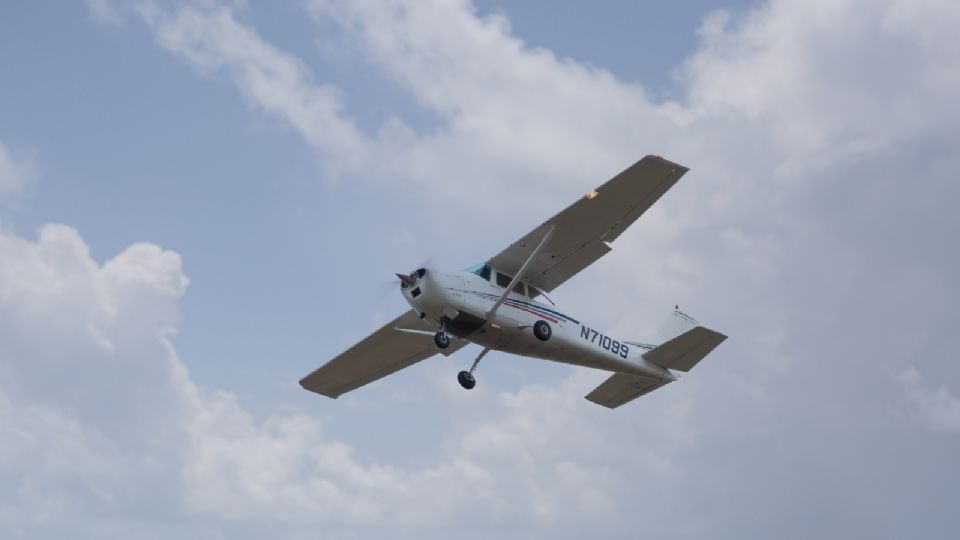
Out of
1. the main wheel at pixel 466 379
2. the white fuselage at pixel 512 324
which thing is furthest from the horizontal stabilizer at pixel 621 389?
the main wheel at pixel 466 379

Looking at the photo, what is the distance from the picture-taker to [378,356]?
28906mm

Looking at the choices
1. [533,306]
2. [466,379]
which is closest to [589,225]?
[533,306]

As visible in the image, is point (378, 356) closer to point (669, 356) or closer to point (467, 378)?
point (467, 378)

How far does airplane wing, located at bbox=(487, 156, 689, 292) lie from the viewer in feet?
75.3

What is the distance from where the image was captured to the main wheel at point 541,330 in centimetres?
2469

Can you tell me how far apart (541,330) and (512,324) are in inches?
25.5

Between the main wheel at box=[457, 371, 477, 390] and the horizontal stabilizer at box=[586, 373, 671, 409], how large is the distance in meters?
4.09

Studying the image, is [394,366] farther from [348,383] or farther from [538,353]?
[538,353]

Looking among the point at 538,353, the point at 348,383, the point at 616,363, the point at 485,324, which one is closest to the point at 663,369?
the point at 616,363

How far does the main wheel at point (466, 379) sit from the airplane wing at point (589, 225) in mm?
2400

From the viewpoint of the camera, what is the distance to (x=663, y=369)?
89.0ft

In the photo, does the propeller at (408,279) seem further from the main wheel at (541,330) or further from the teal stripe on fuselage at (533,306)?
the main wheel at (541,330)

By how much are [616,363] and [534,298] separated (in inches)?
106

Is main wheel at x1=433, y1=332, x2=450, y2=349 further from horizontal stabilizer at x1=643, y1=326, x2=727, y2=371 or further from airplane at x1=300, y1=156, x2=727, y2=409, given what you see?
horizontal stabilizer at x1=643, y1=326, x2=727, y2=371
